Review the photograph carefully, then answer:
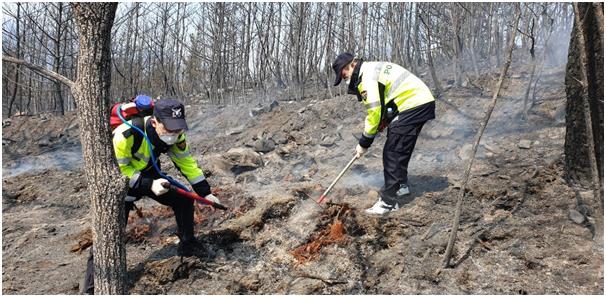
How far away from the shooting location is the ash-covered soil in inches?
116

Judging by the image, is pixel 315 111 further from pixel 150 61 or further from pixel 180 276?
pixel 150 61

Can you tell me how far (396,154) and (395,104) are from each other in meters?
0.48

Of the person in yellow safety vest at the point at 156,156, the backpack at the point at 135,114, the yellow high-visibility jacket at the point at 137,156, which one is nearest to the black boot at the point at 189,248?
the person in yellow safety vest at the point at 156,156

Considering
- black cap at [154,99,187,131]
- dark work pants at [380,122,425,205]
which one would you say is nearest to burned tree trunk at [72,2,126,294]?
black cap at [154,99,187,131]

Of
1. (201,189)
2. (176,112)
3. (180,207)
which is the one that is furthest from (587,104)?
(180,207)

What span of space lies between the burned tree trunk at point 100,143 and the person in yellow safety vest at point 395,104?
214cm

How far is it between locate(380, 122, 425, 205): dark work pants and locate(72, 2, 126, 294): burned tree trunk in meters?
2.32

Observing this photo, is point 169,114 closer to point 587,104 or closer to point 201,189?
point 201,189

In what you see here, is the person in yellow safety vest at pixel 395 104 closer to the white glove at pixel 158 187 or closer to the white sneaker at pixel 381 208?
the white sneaker at pixel 381 208

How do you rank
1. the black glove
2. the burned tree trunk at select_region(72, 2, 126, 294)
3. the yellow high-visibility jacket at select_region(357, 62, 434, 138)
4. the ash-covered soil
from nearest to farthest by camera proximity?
the burned tree trunk at select_region(72, 2, 126, 294)
the ash-covered soil
the black glove
the yellow high-visibility jacket at select_region(357, 62, 434, 138)

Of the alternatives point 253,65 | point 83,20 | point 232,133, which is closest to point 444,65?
point 253,65

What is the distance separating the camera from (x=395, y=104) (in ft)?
13.5

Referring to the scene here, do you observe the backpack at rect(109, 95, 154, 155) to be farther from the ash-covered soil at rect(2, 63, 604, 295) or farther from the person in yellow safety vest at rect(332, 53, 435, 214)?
the person in yellow safety vest at rect(332, 53, 435, 214)

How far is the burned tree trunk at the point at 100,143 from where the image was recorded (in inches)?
101
